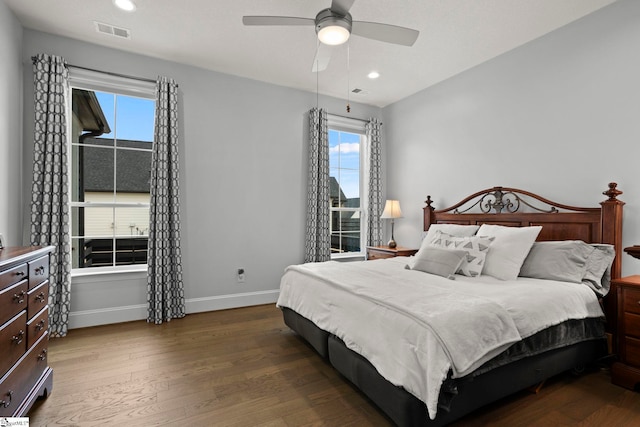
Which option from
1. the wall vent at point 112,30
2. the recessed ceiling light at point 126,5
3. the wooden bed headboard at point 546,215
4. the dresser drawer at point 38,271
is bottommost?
the dresser drawer at point 38,271

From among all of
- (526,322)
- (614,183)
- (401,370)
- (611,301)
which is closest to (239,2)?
(401,370)

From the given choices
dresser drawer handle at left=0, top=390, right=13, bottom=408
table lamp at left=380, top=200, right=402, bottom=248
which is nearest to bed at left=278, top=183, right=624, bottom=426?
table lamp at left=380, top=200, right=402, bottom=248

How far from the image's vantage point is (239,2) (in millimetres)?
2654

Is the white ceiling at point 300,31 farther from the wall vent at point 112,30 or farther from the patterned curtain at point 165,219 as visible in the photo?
the patterned curtain at point 165,219

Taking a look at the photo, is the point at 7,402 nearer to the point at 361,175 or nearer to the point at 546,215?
the point at 546,215

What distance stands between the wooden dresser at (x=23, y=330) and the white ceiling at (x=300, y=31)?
2181 mm

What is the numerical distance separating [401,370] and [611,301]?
6.95ft

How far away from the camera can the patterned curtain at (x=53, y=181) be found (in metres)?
3.05

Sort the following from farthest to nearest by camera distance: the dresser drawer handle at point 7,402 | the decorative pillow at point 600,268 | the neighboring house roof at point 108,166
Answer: the neighboring house roof at point 108,166
the decorative pillow at point 600,268
the dresser drawer handle at point 7,402

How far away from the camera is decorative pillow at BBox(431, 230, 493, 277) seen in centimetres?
273

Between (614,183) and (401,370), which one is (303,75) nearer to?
(614,183)

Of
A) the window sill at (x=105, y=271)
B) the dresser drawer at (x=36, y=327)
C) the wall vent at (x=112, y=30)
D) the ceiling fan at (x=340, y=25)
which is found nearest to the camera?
the dresser drawer at (x=36, y=327)

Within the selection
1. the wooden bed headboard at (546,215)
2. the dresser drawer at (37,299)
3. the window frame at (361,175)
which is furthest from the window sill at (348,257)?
the dresser drawer at (37,299)

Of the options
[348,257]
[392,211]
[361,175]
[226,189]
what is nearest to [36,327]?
[226,189]
